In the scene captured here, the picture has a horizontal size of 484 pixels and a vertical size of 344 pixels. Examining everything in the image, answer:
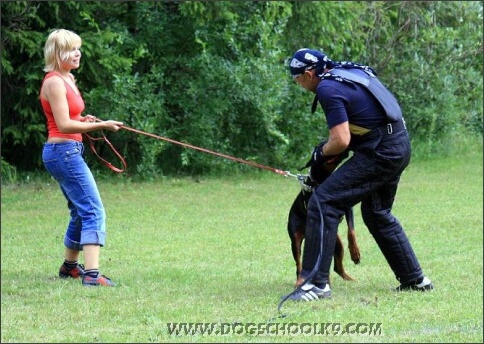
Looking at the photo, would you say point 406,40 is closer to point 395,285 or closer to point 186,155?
point 186,155

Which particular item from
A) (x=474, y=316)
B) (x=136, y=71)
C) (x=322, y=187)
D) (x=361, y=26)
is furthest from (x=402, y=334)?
(x=361, y=26)

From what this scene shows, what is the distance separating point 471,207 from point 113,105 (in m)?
6.25

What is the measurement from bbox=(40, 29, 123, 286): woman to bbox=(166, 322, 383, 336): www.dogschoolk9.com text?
1724 mm

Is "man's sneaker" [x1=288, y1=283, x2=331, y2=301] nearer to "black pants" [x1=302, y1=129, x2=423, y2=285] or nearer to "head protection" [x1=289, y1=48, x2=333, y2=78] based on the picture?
"black pants" [x1=302, y1=129, x2=423, y2=285]

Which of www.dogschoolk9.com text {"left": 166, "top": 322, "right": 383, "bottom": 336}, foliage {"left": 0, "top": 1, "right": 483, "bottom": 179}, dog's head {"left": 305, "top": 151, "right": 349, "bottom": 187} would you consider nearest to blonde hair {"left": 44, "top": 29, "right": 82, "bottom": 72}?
dog's head {"left": 305, "top": 151, "right": 349, "bottom": 187}

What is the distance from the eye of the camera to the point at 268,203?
14.2 metres

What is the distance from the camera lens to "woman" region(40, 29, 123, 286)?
7.46 m

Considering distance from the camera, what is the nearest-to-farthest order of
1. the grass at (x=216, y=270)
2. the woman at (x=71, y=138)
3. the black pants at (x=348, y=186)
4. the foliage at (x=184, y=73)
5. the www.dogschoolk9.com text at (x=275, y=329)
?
the www.dogschoolk9.com text at (x=275, y=329) → the grass at (x=216, y=270) → the black pants at (x=348, y=186) → the woman at (x=71, y=138) → the foliage at (x=184, y=73)

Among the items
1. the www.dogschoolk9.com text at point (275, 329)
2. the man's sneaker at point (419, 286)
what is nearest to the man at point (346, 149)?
the man's sneaker at point (419, 286)

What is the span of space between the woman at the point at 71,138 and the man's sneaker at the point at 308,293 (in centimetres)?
162

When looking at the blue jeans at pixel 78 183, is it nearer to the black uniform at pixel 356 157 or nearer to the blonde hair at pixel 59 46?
the blonde hair at pixel 59 46

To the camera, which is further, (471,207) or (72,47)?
(471,207)

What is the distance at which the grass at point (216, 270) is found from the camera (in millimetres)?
6164

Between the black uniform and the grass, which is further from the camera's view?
the black uniform
